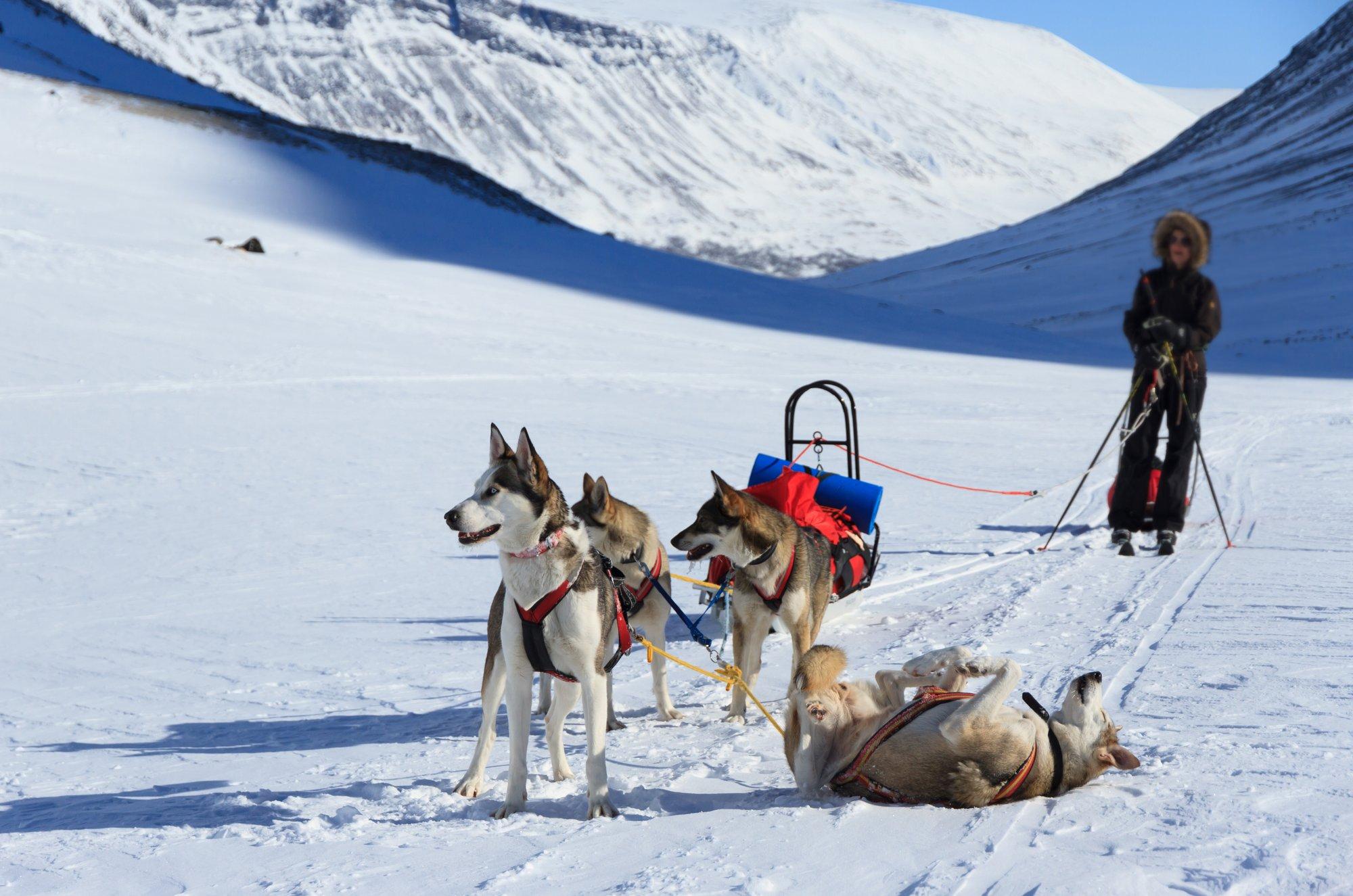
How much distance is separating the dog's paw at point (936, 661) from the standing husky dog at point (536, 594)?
1.01 metres

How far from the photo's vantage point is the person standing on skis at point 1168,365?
8.00 meters

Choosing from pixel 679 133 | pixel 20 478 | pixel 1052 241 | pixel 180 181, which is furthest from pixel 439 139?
pixel 20 478

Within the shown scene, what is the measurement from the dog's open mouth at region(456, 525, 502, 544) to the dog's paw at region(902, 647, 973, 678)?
1.41m

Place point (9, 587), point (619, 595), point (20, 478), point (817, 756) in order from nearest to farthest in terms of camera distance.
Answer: point (817, 756) < point (619, 595) < point (9, 587) < point (20, 478)

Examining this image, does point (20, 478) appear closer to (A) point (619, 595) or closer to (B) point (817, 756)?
(A) point (619, 595)

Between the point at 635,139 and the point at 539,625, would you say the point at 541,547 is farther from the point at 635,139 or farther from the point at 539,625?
the point at 635,139

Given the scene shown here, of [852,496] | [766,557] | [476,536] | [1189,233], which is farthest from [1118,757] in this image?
[1189,233]

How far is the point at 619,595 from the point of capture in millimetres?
4695

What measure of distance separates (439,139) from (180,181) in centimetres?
14885

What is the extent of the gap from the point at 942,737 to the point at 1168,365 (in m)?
5.48

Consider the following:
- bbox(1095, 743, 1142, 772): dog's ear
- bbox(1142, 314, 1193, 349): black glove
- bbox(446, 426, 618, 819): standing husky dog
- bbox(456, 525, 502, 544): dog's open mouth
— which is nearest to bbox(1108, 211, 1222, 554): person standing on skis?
bbox(1142, 314, 1193, 349): black glove

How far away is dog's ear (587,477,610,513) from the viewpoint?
5.08m

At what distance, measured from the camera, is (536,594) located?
373 cm

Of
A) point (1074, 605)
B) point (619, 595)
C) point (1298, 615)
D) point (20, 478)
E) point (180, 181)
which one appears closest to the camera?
point (619, 595)
